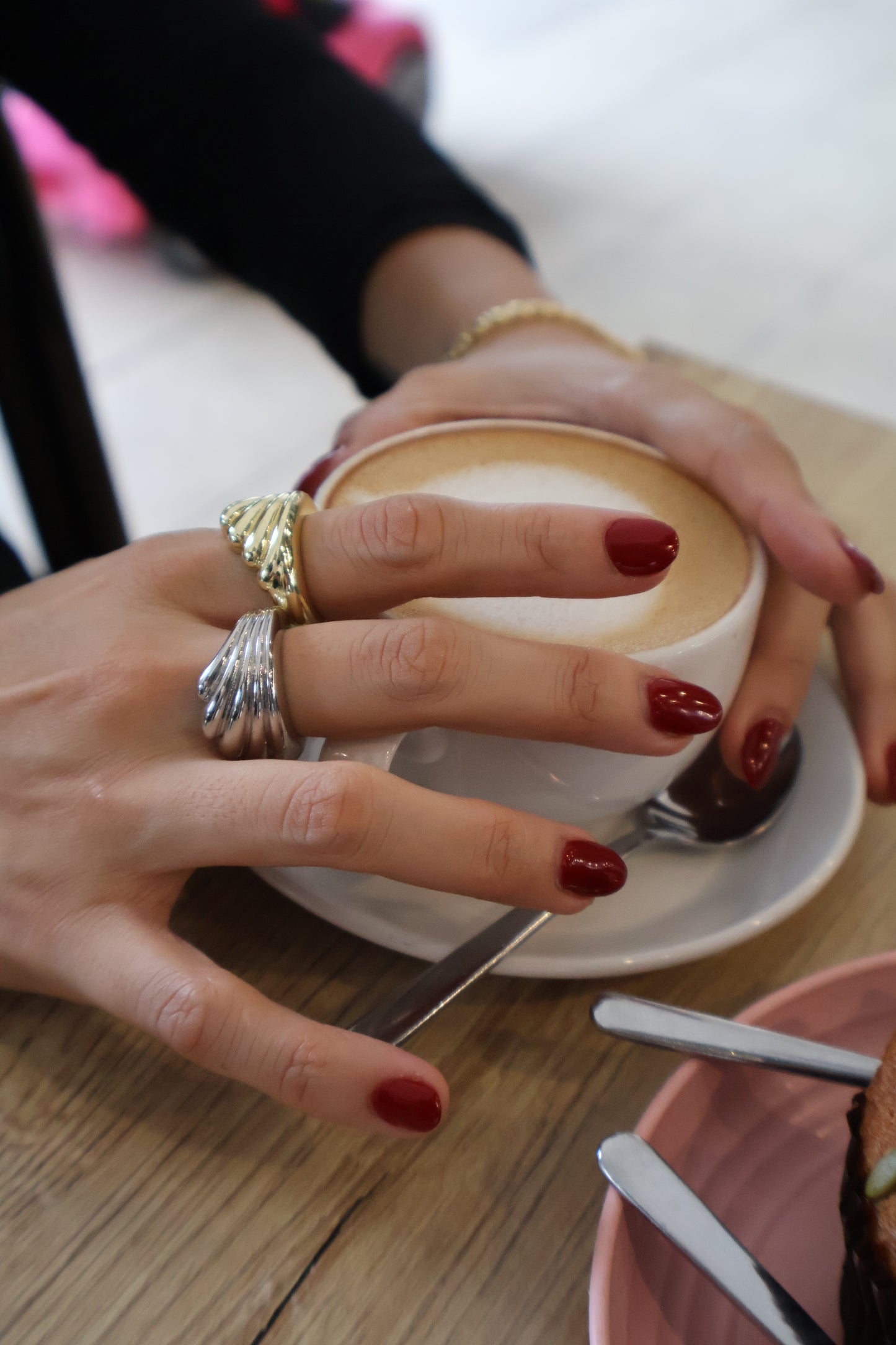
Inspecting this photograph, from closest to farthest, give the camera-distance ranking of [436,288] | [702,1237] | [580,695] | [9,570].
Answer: [702,1237]
[580,695]
[9,570]
[436,288]

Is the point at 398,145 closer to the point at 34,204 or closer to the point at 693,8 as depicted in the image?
the point at 34,204

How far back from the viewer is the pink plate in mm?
305

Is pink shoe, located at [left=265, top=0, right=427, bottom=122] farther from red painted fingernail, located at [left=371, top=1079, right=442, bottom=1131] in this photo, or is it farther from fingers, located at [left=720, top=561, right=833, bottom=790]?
red painted fingernail, located at [left=371, top=1079, right=442, bottom=1131]

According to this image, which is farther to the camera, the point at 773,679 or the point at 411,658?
the point at 773,679

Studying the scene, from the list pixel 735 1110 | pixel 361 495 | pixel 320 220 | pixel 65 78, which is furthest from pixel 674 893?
pixel 65 78

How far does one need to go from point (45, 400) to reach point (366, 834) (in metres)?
0.66

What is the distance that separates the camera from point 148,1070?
0.41m

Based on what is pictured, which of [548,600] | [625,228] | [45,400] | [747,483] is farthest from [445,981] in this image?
[625,228]

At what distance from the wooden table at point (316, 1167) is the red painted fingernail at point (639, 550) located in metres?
0.18

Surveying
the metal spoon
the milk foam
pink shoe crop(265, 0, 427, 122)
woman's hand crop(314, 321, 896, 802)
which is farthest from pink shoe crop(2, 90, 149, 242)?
the metal spoon

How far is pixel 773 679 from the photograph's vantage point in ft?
1.65

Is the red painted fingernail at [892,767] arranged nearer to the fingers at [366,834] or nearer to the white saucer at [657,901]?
the white saucer at [657,901]

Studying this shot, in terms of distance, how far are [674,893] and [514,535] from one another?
7.1 inches

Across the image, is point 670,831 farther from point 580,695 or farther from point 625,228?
point 625,228
